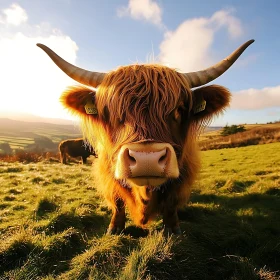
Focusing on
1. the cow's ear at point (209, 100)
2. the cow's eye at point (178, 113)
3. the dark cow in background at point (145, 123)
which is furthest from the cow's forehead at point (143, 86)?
the cow's ear at point (209, 100)

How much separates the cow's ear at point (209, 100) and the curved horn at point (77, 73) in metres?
1.19

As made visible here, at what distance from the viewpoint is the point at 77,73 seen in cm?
303

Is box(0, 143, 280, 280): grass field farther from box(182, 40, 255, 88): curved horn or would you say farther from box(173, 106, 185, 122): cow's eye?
box(182, 40, 255, 88): curved horn

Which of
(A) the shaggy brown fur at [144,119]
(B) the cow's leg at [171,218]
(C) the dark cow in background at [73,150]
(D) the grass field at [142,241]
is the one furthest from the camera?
(C) the dark cow in background at [73,150]

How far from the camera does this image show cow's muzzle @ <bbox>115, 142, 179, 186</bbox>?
1.99 meters

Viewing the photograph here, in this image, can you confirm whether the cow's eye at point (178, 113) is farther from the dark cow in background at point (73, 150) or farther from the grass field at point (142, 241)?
the dark cow in background at point (73, 150)

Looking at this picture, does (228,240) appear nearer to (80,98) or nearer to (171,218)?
(171,218)

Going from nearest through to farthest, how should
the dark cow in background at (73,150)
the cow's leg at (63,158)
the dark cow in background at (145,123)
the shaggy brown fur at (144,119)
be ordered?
the dark cow in background at (145,123) < the shaggy brown fur at (144,119) < the cow's leg at (63,158) < the dark cow in background at (73,150)

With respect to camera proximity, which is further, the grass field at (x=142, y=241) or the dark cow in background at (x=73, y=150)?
the dark cow in background at (x=73, y=150)

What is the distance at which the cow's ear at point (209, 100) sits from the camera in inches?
119

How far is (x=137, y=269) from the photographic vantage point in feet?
7.42

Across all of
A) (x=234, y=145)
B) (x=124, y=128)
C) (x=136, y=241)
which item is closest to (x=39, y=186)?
(x=136, y=241)

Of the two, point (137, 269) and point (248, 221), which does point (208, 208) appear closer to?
point (248, 221)

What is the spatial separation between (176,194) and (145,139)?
1513mm
